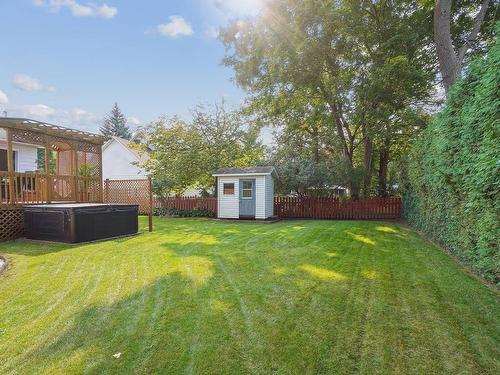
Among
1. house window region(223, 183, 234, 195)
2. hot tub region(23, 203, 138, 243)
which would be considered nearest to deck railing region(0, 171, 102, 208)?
hot tub region(23, 203, 138, 243)

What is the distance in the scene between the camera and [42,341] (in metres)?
2.47

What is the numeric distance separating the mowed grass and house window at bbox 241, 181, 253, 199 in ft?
25.3

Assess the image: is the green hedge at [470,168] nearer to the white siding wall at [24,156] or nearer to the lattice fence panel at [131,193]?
the lattice fence panel at [131,193]

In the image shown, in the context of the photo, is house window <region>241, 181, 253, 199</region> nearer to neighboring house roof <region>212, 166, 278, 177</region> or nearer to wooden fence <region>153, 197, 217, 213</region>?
neighboring house roof <region>212, 166, 278, 177</region>

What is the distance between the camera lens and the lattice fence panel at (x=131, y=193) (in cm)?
925

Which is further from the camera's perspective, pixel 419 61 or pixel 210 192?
pixel 210 192

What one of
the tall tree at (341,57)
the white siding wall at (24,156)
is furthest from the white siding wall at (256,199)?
the white siding wall at (24,156)

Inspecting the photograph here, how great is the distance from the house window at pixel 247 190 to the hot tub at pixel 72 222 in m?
6.20

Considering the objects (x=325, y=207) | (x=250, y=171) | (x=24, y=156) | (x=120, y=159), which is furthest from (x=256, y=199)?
(x=120, y=159)

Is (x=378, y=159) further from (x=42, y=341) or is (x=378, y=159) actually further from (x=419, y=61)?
(x=42, y=341)

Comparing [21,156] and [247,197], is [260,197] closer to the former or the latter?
[247,197]

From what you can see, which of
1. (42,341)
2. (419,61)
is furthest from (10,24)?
(419,61)

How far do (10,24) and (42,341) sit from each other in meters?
11.6

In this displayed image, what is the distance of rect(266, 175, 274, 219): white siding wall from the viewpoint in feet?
43.2
